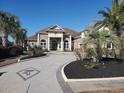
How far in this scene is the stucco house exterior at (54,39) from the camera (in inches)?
1949

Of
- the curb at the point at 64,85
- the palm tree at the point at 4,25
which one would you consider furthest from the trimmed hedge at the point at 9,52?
the curb at the point at 64,85

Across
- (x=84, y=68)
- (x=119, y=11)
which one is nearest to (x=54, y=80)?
(x=84, y=68)

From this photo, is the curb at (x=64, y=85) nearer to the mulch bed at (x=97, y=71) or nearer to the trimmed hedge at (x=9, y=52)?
the mulch bed at (x=97, y=71)

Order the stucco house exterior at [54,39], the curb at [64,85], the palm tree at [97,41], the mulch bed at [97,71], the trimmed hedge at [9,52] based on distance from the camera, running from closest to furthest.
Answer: the curb at [64,85]
the mulch bed at [97,71]
the palm tree at [97,41]
the trimmed hedge at [9,52]
the stucco house exterior at [54,39]

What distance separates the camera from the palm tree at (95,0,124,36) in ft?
94.9

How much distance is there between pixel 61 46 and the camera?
51.2 m

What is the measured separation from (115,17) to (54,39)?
23965mm

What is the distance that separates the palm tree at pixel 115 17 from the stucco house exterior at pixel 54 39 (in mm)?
20303

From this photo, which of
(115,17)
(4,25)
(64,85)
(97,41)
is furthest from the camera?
(4,25)

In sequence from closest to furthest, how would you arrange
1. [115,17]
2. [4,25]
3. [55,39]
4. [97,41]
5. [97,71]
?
1. [97,71]
2. [97,41]
3. [115,17]
4. [4,25]
5. [55,39]

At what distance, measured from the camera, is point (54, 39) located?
51.8m

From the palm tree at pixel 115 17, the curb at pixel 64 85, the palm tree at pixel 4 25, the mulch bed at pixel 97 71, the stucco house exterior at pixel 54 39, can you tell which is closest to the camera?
the curb at pixel 64 85

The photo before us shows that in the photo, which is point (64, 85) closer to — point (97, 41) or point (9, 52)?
point (97, 41)

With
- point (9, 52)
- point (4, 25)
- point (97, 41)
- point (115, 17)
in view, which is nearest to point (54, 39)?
point (4, 25)
